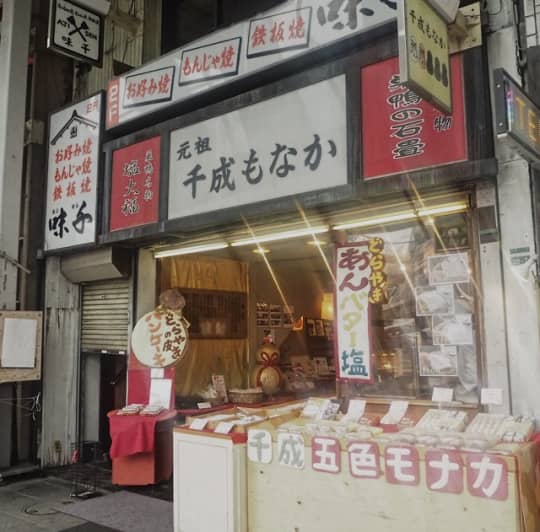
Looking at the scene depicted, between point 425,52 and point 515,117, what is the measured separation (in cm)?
93

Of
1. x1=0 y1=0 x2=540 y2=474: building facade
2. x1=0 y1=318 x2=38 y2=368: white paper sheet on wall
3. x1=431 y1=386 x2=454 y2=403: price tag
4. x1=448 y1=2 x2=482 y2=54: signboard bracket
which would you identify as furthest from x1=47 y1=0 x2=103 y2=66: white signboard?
x1=431 y1=386 x2=454 y2=403: price tag

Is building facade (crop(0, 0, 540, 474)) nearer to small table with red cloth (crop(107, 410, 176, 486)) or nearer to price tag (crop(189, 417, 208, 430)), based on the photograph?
small table with red cloth (crop(107, 410, 176, 486))

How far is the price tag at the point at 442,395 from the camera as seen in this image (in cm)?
581

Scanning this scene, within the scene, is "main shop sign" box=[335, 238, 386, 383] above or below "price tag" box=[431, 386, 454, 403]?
above

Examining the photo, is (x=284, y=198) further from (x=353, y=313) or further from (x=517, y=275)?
(x=517, y=275)

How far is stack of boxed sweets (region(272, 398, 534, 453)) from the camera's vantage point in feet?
15.4

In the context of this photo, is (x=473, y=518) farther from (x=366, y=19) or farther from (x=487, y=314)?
(x=366, y=19)

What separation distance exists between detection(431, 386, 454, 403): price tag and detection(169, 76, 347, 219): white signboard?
2547 millimetres

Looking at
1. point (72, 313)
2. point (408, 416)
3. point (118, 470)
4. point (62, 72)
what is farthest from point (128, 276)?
point (408, 416)

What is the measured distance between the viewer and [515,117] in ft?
14.4

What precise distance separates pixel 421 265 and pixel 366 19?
288 centimetres

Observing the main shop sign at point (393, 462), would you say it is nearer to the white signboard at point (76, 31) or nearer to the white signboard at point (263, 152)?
the white signboard at point (263, 152)

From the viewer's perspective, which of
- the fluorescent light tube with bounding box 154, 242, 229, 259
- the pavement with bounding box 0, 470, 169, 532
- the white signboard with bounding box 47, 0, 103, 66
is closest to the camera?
the pavement with bounding box 0, 470, 169, 532

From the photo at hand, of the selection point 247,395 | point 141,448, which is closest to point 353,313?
point 247,395
